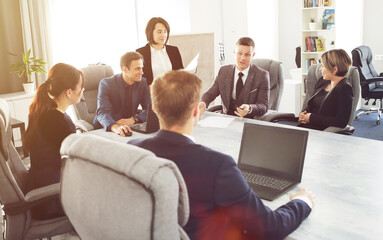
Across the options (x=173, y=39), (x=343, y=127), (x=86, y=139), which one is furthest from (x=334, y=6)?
(x=86, y=139)

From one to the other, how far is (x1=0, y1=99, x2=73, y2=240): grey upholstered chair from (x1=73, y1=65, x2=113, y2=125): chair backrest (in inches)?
59.8

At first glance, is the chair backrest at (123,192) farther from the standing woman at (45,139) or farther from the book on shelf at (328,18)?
the book on shelf at (328,18)

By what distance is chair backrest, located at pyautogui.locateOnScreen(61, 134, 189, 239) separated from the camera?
84cm

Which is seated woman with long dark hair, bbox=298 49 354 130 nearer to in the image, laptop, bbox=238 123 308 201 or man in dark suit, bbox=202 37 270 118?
man in dark suit, bbox=202 37 270 118

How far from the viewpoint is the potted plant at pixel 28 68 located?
15.5ft

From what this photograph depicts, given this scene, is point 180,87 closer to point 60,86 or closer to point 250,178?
point 250,178

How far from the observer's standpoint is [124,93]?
3.25m

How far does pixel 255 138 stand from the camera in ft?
6.14

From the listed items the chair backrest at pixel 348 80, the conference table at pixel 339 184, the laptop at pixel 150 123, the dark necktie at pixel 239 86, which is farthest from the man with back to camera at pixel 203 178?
the dark necktie at pixel 239 86

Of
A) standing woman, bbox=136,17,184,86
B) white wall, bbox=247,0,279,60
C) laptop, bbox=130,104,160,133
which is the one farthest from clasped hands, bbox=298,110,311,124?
white wall, bbox=247,0,279,60

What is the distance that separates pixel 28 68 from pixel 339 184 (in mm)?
4137

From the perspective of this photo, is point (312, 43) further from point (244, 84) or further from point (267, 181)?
point (267, 181)

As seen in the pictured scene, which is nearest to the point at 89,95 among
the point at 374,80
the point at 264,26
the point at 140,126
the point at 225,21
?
the point at 140,126

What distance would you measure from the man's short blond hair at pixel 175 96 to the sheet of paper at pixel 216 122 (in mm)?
1536
